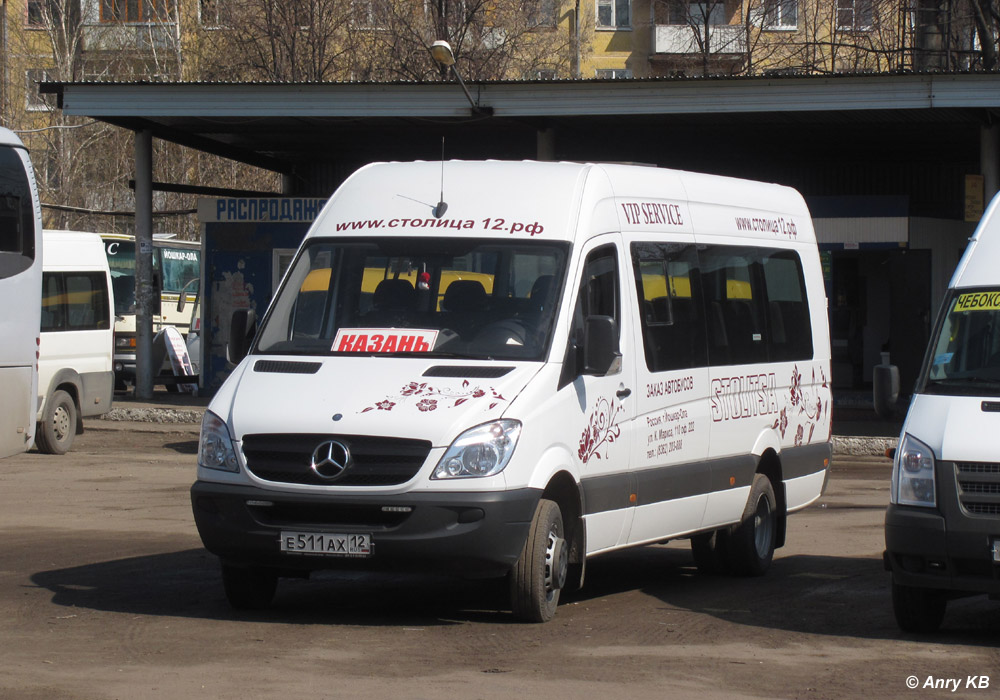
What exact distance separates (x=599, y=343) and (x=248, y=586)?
7.62 ft

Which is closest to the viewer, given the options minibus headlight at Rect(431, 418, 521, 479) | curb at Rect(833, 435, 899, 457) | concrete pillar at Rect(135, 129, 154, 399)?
minibus headlight at Rect(431, 418, 521, 479)

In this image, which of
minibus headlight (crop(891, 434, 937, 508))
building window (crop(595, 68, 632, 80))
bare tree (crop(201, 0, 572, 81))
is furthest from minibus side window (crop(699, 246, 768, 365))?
building window (crop(595, 68, 632, 80))

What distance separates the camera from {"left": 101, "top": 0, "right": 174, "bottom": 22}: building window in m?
49.7

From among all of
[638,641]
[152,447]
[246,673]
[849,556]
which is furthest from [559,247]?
[152,447]

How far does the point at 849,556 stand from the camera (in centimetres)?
1095

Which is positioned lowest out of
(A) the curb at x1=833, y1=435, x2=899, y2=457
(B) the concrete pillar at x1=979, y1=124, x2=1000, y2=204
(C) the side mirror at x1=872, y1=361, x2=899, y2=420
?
(A) the curb at x1=833, y1=435, x2=899, y2=457

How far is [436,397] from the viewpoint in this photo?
7.65 m

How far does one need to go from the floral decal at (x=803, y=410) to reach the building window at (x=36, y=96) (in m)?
42.8

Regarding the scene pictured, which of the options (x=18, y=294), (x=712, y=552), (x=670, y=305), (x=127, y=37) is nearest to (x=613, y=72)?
(x=127, y=37)

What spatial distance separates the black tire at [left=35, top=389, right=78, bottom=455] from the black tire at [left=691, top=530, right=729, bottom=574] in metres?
10.2

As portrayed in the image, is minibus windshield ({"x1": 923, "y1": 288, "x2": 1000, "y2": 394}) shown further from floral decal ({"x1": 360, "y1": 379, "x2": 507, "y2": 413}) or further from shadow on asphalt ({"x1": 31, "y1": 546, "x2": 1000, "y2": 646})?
floral decal ({"x1": 360, "y1": 379, "x2": 507, "y2": 413})

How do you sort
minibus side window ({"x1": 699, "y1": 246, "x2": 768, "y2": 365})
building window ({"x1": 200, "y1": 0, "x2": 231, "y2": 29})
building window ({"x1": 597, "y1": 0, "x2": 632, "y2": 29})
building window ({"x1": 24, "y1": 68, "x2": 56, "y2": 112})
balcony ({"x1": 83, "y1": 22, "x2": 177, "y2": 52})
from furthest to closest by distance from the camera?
building window ({"x1": 597, "y1": 0, "x2": 632, "y2": 29}), building window ({"x1": 24, "y1": 68, "x2": 56, "y2": 112}), balcony ({"x1": 83, "y1": 22, "x2": 177, "y2": 52}), building window ({"x1": 200, "y1": 0, "x2": 231, "y2": 29}), minibus side window ({"x1": 699, "y1": 246, "x2": 768, "y2": 365})

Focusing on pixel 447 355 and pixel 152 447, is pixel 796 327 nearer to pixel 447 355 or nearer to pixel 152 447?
pixel 447 355

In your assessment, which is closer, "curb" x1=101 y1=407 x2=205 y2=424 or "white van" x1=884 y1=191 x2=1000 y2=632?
"white van" x1=884 y1=191 x2=1000 y2=632
